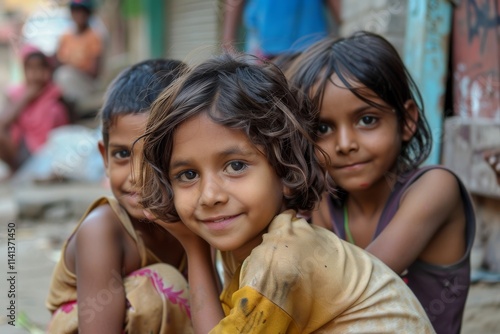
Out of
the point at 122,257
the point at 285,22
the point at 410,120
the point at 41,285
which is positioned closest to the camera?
the point at 122,257

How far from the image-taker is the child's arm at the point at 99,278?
6.06ft

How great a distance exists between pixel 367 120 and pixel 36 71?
6766 millimetres

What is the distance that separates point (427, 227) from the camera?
1907 mm

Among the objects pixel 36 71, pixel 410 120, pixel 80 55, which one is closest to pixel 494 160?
pixel 410 120

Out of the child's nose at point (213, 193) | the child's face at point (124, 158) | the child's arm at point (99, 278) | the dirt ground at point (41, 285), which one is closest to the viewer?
the child's nose at point (213, 193)

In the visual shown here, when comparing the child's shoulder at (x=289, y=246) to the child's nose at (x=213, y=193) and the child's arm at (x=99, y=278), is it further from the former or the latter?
the child's arm at (x=99, y=278)

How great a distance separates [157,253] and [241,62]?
2.51 ft

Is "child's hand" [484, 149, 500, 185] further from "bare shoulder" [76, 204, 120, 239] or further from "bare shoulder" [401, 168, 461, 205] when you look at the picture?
"bare shoulder" [76, 204, 120, 239]

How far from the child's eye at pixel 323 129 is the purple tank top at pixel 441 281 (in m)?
0.29

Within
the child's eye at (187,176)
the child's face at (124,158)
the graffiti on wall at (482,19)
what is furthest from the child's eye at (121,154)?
the graffiti on wall at (482,19)

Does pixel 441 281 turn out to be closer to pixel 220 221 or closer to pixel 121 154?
pixel 220 221

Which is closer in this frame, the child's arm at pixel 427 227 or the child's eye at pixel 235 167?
the child's eye at pixel 235 167

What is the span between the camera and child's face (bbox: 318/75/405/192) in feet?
6.61

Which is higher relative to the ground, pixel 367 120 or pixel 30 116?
pixel 367 120
